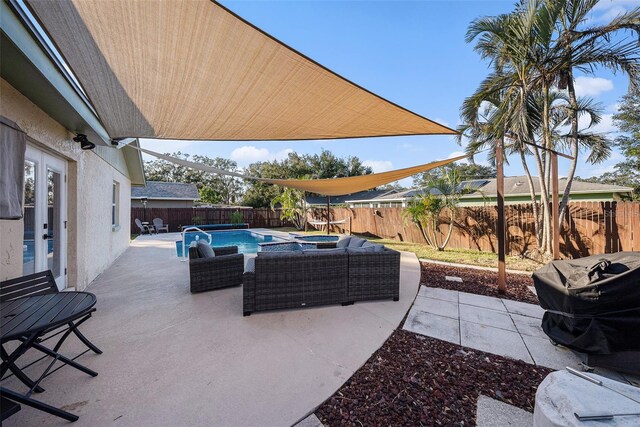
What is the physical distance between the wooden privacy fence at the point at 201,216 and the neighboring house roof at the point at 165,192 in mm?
2544

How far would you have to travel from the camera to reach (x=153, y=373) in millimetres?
2447

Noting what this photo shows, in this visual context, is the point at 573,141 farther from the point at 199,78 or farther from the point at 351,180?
the point at 199,78

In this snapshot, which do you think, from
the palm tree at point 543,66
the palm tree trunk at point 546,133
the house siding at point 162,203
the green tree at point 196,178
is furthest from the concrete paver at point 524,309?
the green tree at point 196,178

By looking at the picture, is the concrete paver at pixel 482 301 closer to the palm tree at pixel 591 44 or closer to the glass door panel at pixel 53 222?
the palm tree at pixel 591 44

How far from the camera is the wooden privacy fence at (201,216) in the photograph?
18688 millimetres

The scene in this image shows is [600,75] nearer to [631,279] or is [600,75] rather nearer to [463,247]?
[463,247]

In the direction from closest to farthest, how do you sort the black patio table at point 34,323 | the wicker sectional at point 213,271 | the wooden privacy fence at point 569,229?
the black patio table at point 34,323 → the wicker sectional at point 213,271 → the wooden privacy fence at point 569,229

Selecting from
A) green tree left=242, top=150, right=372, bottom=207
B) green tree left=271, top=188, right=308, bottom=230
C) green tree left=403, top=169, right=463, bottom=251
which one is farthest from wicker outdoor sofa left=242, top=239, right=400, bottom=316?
green tree left=242, top=150, right=372, bottom=207

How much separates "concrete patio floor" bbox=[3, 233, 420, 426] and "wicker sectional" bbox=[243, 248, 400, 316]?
0.17 metres

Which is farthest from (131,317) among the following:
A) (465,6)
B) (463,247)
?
(463,247)

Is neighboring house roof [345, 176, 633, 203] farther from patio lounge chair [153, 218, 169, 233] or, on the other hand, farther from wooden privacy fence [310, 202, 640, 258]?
patio lounge chair [153, 218, 169, 233]

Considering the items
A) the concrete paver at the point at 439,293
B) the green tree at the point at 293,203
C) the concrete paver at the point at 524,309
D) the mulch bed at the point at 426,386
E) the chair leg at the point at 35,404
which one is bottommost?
the mulch bed at the point at 426,386

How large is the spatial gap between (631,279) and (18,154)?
5259mm

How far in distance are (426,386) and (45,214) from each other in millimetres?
5472
